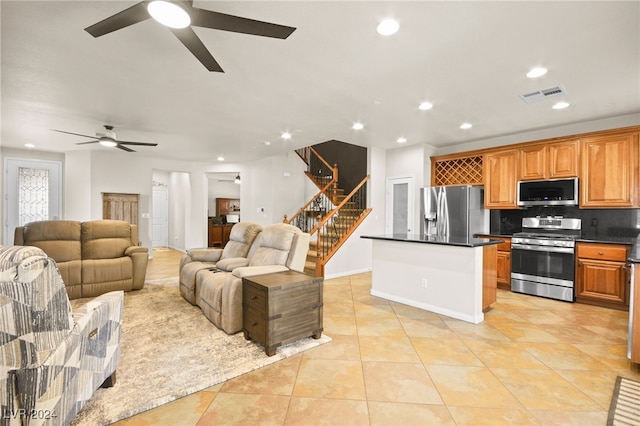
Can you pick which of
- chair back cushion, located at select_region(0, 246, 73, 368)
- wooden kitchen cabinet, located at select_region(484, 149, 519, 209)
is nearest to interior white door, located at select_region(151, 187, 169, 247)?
chair back cushion, located at select_region(0, 246, 73, 368)

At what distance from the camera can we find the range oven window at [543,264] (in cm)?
413

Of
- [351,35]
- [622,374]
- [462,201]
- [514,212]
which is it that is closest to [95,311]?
[351,35]

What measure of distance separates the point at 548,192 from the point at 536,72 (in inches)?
97.8

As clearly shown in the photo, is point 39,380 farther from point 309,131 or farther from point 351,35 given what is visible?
point 309,131

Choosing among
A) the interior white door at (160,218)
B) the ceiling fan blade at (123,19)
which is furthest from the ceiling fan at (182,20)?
the interior white door at (160,218)

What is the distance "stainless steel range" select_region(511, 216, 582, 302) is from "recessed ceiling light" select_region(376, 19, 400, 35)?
3.91m

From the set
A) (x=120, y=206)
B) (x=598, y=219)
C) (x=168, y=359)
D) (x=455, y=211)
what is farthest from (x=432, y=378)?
(x=120, y=206)

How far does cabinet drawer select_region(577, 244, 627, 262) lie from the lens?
12.4 ft

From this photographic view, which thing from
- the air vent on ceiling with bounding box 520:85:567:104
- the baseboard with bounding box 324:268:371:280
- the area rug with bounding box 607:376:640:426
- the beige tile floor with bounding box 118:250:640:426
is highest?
the air vent on ceiling with bounding box 520:85:567:104

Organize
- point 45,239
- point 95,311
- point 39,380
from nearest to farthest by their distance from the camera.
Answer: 1. point 39,380
2. point 95,311
3. point 45,239

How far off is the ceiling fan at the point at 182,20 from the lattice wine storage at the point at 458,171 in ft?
16.0

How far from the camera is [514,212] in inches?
205

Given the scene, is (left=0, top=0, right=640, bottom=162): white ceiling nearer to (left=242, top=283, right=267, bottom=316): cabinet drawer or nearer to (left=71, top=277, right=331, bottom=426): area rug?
(left=242, top=283, right=267, bottom=316): cabinet drawer

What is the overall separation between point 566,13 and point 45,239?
6.23 meters
